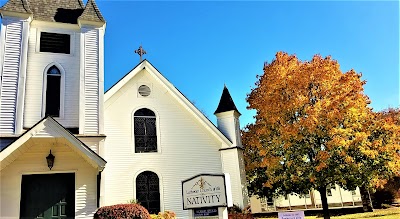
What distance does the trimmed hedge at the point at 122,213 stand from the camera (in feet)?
35.2

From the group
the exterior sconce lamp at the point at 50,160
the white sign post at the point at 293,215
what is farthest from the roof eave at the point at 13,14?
the white sign post at the point at 293,215

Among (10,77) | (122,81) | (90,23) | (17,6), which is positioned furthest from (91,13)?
(10,77)

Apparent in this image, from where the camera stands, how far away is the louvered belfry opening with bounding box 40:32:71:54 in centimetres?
1380

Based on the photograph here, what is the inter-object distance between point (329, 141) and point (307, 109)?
6.44 ft

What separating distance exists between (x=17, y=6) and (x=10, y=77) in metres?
3.06

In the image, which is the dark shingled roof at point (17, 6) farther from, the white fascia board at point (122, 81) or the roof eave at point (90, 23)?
the white fascia board at point (122, 81)

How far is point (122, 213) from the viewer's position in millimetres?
10789

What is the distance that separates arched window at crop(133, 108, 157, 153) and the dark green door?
143 inches

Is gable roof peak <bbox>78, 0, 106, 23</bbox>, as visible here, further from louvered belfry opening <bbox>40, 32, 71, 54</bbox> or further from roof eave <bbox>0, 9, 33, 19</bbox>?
roof eave <bbox>0, 9, 33, 19</bbox>

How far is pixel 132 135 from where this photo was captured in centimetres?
1490

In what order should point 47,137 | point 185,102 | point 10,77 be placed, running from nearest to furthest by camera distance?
point 47,137
point 10,77
point 185,102

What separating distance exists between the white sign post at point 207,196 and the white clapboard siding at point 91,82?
5.00 m

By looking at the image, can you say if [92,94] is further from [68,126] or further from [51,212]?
[51,212]

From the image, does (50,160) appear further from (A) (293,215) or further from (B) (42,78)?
(A) (293,215)
